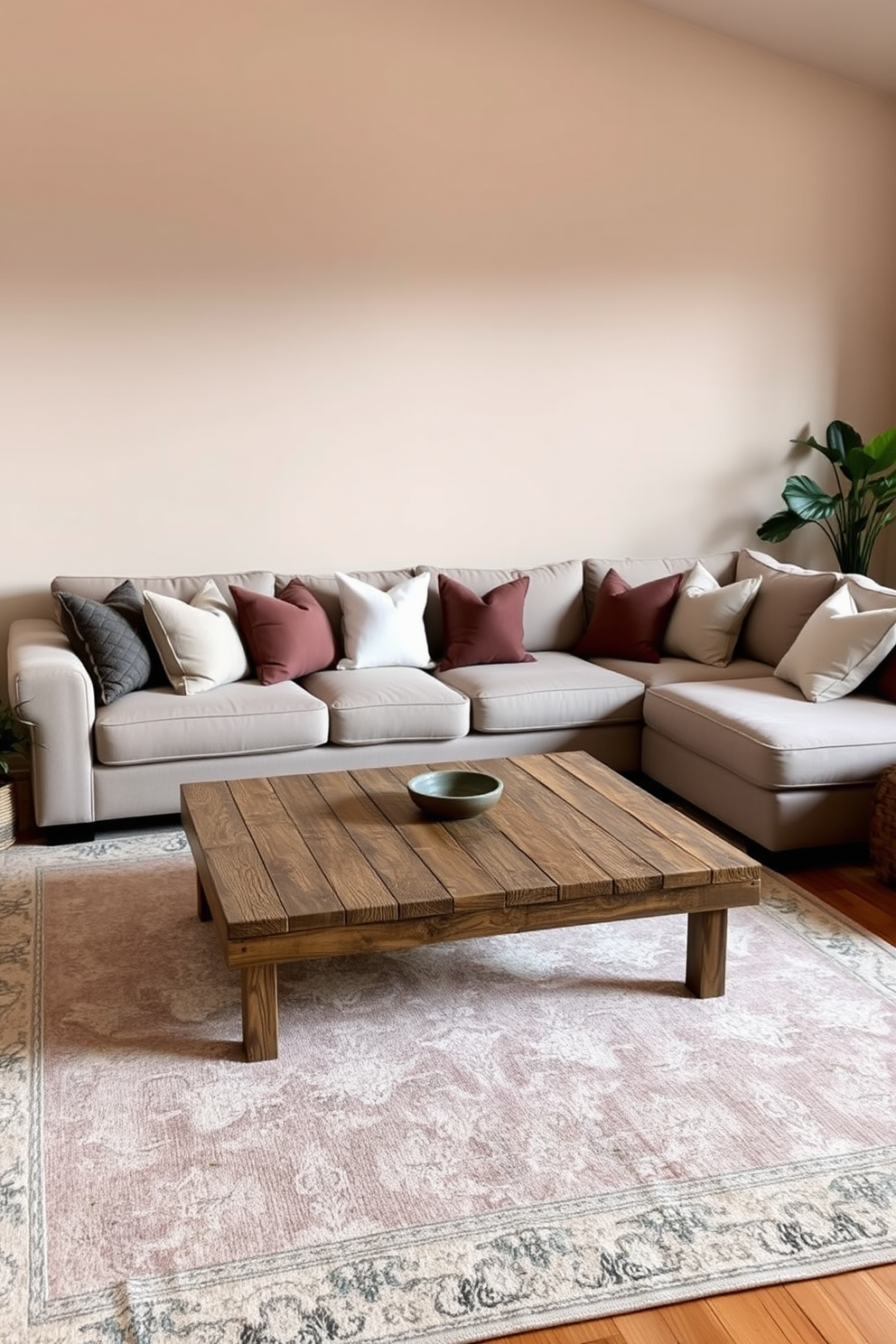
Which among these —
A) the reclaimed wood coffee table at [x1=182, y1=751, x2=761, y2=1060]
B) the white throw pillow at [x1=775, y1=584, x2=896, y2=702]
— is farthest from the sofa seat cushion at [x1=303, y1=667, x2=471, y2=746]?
the white throw pillow at [x1=775, y1=584, x2=896, y2=702]

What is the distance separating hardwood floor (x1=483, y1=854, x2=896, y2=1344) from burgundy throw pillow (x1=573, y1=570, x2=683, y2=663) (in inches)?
118

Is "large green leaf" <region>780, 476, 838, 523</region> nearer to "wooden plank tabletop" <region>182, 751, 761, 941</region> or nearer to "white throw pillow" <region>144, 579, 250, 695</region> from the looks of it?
"wooden plank tabletop" <region>182, 751, 761, 941</region>

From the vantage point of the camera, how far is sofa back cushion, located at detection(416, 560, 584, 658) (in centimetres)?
477

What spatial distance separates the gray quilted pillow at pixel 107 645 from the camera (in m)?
3.96

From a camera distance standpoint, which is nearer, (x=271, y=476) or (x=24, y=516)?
(x=24, y=516)

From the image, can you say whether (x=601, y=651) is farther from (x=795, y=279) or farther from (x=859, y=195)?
(x=859, y=195)

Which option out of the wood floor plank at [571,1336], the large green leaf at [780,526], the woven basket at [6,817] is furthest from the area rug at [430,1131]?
the large green leaf at [780,526]

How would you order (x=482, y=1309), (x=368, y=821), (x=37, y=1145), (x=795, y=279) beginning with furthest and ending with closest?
(x=795, y=279) → (x=368, y=821) → (x=37, y=1145) → (x=482, y=1309)

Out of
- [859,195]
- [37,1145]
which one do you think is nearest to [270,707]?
[37,1145]

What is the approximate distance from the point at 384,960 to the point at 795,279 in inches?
154

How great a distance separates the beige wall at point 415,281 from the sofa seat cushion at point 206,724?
0.91 m

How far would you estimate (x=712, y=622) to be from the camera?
468 centimetres

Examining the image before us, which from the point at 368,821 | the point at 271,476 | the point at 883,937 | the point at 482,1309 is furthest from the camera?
the point at 271,476

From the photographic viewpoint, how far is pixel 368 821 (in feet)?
9.77
